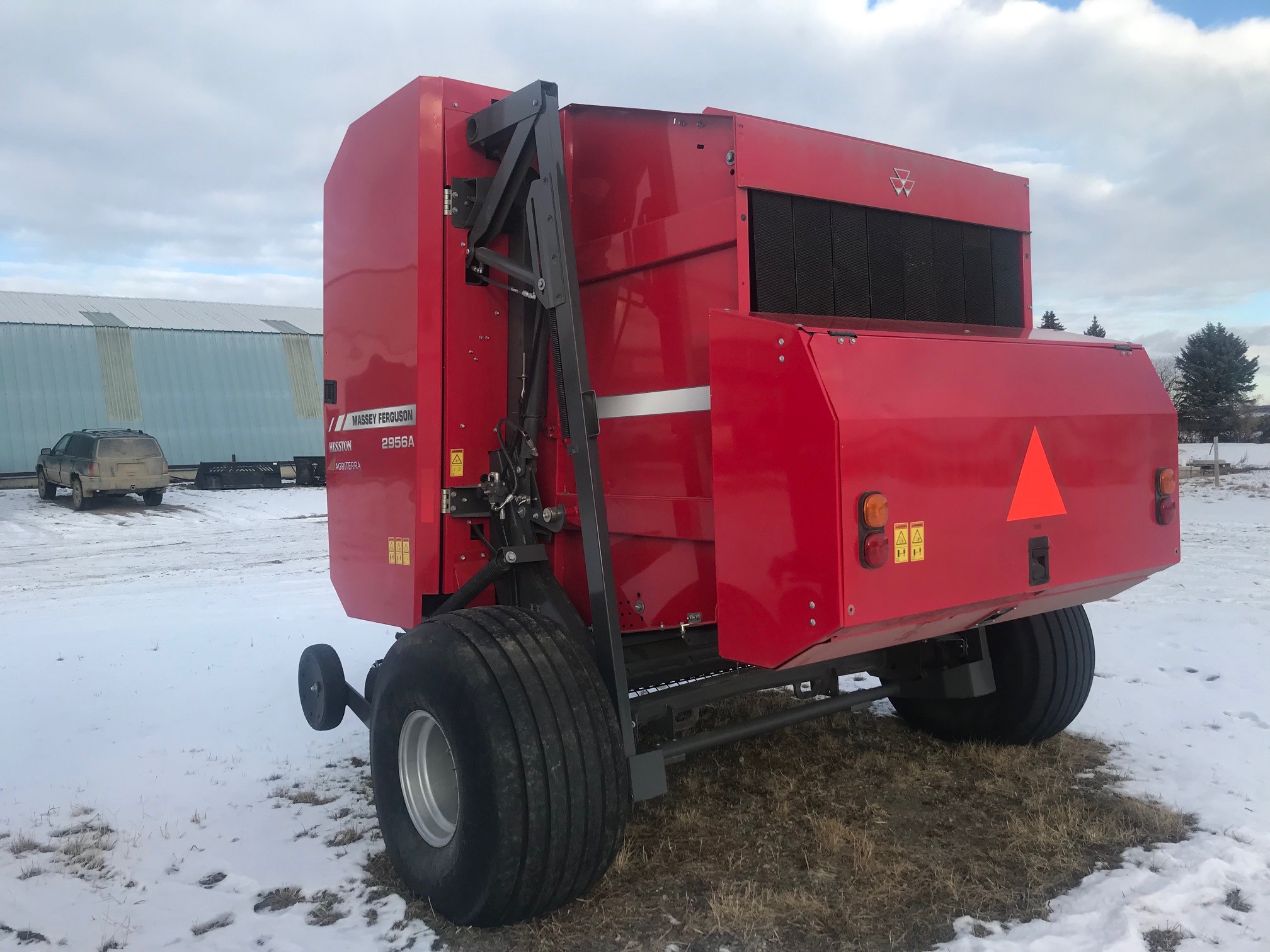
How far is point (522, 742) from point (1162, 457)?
8.02ft

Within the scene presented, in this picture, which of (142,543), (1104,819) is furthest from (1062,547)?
(142,543)

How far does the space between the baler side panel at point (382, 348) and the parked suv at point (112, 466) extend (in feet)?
49.7

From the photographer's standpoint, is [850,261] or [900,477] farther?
[850,261]

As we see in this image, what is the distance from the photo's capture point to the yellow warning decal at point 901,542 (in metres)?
2.59

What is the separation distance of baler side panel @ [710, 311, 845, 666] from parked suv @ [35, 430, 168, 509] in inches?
690

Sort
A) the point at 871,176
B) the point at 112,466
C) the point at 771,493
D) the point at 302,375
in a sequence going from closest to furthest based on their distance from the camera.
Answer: the point at 771,493 → the point at 871,176 → the point at 112,466 → the point at 302,375

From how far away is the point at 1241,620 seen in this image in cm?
682

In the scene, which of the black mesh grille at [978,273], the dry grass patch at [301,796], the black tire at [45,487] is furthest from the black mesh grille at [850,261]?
the black tire at [45,487]

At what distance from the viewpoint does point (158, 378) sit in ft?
81.3

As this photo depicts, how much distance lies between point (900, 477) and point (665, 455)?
0.90 metres

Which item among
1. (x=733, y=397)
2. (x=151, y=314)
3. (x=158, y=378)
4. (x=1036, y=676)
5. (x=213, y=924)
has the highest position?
(x=151, y=314)

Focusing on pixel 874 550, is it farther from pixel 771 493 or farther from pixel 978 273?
pixel 978 273

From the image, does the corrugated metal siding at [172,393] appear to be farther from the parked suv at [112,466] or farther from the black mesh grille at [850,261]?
the black mesh grille at [850,261]

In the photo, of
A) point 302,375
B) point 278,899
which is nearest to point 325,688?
point 278,899
